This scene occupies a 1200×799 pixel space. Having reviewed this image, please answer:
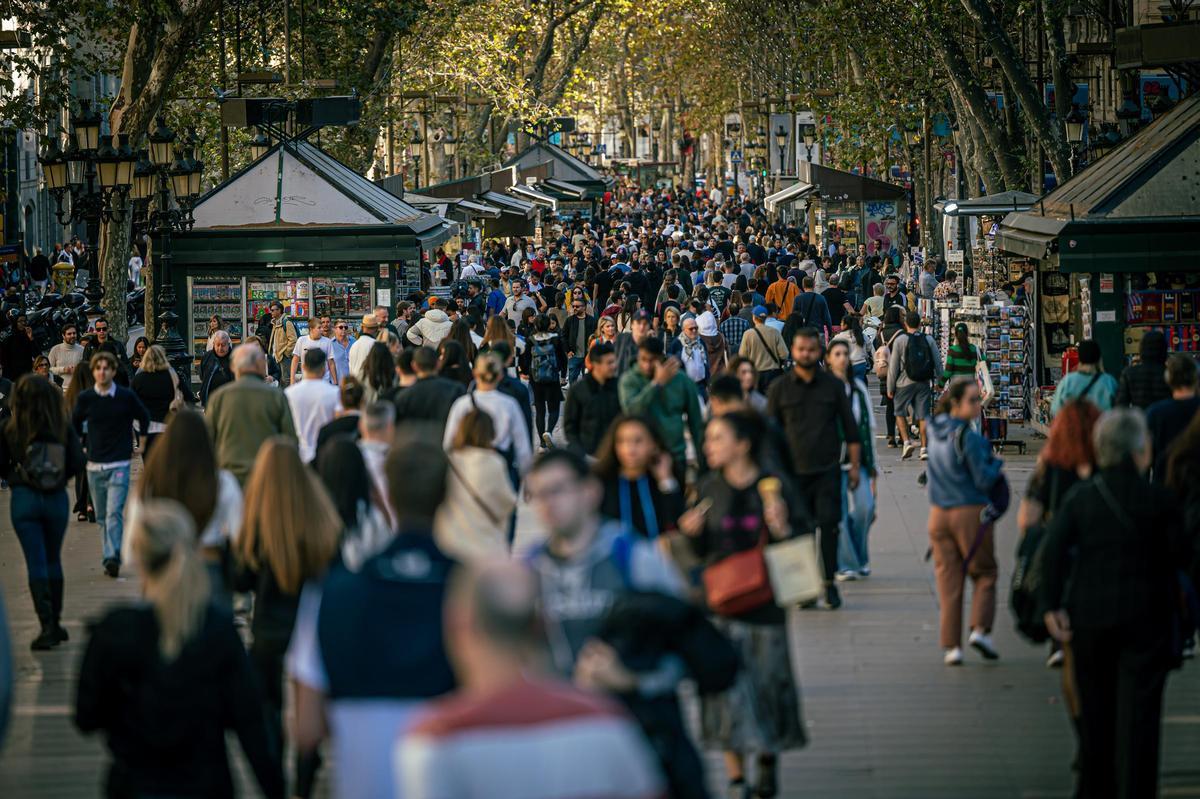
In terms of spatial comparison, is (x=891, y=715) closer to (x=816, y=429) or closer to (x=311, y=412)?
(x=816, y=429)

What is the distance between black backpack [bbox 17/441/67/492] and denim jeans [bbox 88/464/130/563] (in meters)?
2.10

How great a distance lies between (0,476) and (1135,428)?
689 cm

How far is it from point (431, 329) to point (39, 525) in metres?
9.63

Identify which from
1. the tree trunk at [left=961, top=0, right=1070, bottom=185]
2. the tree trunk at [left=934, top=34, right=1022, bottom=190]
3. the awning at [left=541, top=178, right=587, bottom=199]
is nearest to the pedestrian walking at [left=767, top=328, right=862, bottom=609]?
the tree trunk at [left=961, top=0, right=1070, bottom=185]

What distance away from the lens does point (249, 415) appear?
11539mm

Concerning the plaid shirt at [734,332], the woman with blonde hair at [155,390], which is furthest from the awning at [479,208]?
the woman with blonde hair at [155,390]

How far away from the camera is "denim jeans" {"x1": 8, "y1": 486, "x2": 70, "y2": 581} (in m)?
11.4

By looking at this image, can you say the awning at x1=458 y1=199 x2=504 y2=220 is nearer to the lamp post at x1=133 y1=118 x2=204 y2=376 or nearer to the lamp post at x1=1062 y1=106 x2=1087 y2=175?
the lamp post at x1=133 y1=118 x2=204 y2=376

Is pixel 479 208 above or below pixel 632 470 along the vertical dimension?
above

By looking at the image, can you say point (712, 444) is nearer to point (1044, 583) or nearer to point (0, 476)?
point (1044, 583)

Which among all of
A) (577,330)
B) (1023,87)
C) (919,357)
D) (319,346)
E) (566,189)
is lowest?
(919,357)

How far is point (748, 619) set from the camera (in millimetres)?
7996

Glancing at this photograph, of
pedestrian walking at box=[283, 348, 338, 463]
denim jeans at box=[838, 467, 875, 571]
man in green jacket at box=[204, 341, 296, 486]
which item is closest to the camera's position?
man in green jacket at box=[204, 341, 296, 486]

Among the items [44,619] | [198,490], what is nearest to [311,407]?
[44,619]
